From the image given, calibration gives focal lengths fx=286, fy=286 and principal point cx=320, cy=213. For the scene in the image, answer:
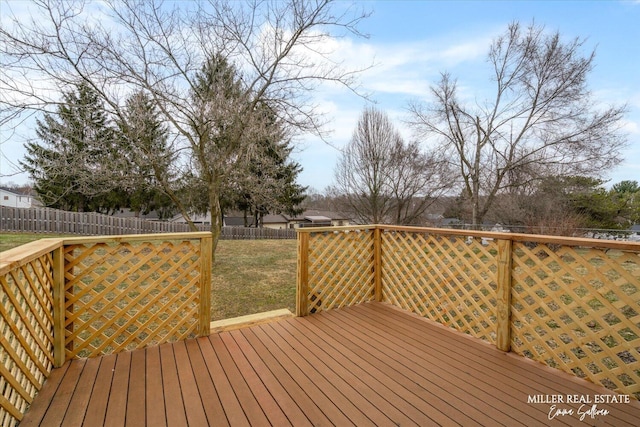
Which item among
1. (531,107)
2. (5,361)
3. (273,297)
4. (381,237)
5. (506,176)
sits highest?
(531,107)

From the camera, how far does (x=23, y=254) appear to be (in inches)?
60.0

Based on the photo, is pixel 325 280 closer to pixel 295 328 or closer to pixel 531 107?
pixel 295 328

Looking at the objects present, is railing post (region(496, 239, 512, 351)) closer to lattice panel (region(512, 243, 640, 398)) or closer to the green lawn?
lattice panel (region(512, 243, 640, 398))

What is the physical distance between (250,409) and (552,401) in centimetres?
185

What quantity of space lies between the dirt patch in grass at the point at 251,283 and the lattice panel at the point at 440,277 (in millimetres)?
1603

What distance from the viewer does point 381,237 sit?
3.53m

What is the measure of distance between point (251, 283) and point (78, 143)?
388cm

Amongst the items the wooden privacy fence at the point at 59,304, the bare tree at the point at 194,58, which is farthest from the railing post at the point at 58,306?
the bare tree at the point at 194,58

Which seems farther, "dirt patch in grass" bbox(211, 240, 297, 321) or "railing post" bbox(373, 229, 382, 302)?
"dirt patch in grass" bbox(211, 240, 297, 321)

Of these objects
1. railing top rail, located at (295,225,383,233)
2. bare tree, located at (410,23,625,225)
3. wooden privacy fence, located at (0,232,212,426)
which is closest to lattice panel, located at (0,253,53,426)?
wooden privacy fence, located at (0,232,212,426)

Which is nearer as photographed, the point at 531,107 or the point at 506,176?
the point at 531,107

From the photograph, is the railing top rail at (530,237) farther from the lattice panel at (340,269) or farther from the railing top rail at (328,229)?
the lattice panel at (340,269)

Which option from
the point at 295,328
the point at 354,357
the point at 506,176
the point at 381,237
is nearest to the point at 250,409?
the point at 354,357

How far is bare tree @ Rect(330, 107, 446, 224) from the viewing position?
1102 centimetres
